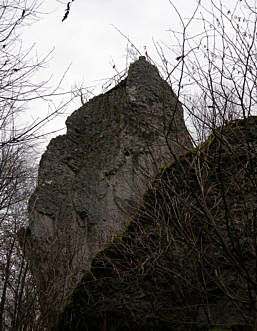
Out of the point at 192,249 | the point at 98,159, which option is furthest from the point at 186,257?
the point at 98,159

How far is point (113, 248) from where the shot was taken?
4293 millimetres

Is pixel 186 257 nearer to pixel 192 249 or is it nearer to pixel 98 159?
pixel 192 249

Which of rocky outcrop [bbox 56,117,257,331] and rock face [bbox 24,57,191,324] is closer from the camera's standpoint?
rocky outcrop [bbox 56,117,257,331]

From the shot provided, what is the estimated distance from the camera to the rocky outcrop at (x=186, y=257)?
3.02 metres

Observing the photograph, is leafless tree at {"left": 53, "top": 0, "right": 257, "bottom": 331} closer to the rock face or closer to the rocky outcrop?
the rocky outcrop

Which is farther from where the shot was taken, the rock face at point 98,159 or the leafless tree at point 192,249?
the rock face at point 98,159

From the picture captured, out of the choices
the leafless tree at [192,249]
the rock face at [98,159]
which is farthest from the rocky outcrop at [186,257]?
the rock face at [98,159]

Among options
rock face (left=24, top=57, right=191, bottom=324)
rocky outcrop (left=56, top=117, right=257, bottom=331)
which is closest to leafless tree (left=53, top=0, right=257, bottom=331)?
rocky outcrop (left=56, top=117, right=257, bottom=331)

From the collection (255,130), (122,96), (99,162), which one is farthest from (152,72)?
(255,130)

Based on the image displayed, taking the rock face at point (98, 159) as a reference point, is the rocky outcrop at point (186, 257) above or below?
below

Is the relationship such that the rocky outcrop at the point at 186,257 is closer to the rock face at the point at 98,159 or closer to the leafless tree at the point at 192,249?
the leafless tree at the point at 192,249

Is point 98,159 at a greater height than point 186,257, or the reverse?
point 98,159

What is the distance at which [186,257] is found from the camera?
323 cm

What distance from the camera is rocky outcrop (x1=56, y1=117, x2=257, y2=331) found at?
9.90ft
